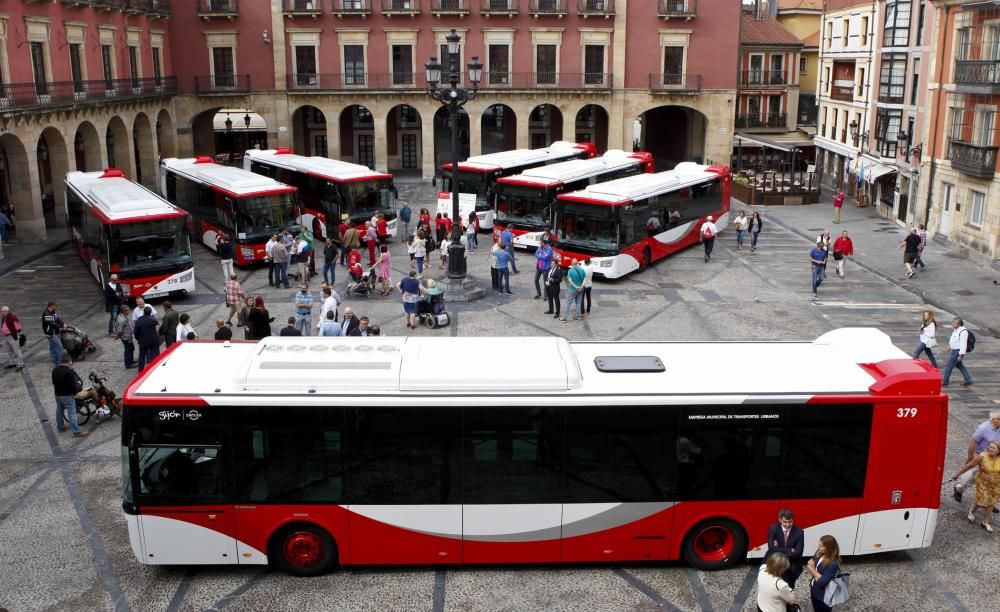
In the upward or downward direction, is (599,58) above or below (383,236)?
above

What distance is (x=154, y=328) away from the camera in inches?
664

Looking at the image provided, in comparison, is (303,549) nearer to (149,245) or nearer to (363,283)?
(363,283)

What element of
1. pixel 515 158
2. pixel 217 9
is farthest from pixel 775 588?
pixel 217 9

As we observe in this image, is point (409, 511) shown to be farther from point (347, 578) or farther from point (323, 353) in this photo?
point (323, 353)

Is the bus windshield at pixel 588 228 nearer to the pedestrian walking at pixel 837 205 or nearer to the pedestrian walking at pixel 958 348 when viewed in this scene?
the pedestrian walking at pixel 958 348

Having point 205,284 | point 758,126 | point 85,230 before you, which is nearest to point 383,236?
point 205,284

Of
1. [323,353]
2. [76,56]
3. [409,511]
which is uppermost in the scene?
[76,56]

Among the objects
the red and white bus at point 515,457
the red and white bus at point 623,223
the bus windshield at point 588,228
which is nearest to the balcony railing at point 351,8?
the red and white bus at point 623,223

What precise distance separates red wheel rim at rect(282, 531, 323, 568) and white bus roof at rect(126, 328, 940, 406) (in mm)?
1712

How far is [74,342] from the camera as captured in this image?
18250mm

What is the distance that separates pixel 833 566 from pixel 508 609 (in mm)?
3489

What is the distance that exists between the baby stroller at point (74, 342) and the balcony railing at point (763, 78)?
156 ft

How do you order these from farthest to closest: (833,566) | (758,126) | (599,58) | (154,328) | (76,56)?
(758,126) → (599,58) → (76,56) → (154,328) → (833,566)

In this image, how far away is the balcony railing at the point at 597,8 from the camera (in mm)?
46188
